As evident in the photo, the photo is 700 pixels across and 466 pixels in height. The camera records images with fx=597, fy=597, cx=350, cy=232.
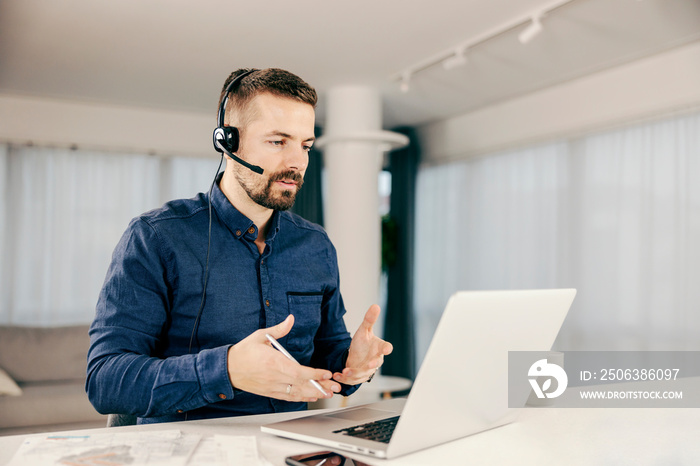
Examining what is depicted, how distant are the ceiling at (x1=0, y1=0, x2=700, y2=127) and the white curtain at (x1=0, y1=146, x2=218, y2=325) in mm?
611

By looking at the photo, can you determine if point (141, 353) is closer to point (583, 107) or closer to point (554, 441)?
point (554, 441)

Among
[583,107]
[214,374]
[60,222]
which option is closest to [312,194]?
[60,222]

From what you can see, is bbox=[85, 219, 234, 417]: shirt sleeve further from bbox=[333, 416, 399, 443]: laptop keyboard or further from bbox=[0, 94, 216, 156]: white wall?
bbox=[0, 94, 216, 156]: white wall

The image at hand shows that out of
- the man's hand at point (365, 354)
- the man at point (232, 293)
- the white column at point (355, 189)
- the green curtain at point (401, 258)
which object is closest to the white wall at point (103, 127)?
the white column at point (355, 189)

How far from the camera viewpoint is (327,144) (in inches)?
184

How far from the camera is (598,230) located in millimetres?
4012

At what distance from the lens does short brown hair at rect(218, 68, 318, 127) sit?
4.49ft

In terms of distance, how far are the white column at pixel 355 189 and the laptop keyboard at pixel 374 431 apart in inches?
136

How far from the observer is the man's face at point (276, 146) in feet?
4.49

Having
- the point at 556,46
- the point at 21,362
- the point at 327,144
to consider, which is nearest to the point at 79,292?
the point at 21,362

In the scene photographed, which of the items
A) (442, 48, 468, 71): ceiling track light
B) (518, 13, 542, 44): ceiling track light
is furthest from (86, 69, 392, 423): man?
(442, 48, 468, 71): ceiling track light

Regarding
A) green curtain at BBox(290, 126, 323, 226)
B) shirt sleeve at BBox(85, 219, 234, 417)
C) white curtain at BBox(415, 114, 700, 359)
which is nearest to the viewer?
shirt sleeve at BBox(85, 219, 234, 417)

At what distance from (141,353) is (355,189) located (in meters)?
3.44

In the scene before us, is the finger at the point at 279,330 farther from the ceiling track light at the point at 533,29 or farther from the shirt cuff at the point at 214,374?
the ceiling track light at the point at 533,29
